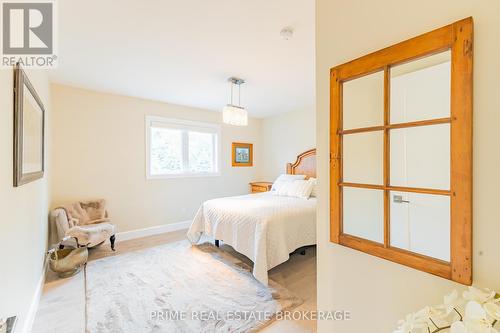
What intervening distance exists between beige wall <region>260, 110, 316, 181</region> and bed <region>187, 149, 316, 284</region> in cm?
179

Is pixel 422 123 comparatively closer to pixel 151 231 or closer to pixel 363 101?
pixel 363 101

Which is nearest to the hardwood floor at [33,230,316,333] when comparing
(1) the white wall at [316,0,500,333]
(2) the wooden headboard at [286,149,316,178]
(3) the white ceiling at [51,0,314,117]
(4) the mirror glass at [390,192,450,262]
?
(1) the white wall at [316,0,500,333]

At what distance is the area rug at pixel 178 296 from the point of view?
1.74 meters

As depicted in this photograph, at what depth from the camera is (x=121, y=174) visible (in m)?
3.65

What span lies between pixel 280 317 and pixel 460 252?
1485 millimetres

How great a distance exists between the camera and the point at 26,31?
1663 millimetres

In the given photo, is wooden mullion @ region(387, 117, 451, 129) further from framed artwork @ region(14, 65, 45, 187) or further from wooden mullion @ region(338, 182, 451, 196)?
framed artwork @ region(14, 65, 45, 187)

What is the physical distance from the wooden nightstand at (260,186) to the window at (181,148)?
922 mm

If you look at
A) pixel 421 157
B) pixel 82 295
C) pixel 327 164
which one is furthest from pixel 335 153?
pixel 82 295

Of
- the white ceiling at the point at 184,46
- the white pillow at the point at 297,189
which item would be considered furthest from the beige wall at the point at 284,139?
the white ceiling at the point at 184,46

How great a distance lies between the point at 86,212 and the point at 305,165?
12.3 feet

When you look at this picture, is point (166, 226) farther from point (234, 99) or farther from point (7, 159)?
point (7, 159)

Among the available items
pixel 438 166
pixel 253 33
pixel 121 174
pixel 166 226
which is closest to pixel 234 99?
pixel 253 33

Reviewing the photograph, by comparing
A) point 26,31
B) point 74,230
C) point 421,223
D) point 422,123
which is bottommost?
point 74,230
